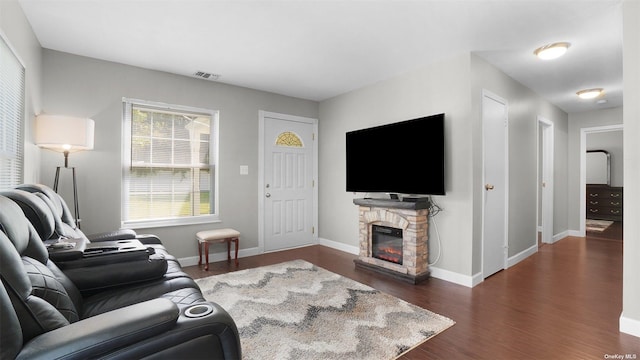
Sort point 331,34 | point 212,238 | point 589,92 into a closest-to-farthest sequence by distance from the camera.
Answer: point 331,34 → point 212,238 → point 589,92

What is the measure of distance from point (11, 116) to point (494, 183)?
183 inches

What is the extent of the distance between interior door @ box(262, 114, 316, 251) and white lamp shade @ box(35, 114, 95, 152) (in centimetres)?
234

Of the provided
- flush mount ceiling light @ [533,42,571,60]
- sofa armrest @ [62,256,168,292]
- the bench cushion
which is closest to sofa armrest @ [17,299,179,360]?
sofa armrest @ [62,256,168,292]

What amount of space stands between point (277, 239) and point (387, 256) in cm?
187

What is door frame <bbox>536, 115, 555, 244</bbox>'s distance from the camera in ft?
17.4

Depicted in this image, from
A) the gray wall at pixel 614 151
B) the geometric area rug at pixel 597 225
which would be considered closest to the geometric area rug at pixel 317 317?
the geometric area rug at pixel 597 225

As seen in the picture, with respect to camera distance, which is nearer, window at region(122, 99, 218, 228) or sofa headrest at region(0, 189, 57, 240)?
sofa headrest at region(0, 189, 57, 240)

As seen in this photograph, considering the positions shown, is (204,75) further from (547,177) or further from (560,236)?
(560,236)

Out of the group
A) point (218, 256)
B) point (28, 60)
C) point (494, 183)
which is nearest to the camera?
point (28, 60)

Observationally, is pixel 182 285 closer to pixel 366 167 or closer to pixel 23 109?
pixel 23 109

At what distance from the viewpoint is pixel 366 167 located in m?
4.06

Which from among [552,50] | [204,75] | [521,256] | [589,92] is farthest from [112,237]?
[589,92]

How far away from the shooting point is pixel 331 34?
2.85 m

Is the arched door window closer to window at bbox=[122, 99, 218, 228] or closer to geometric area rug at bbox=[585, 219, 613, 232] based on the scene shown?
window at bbox=[122, 99, 218, 228]
